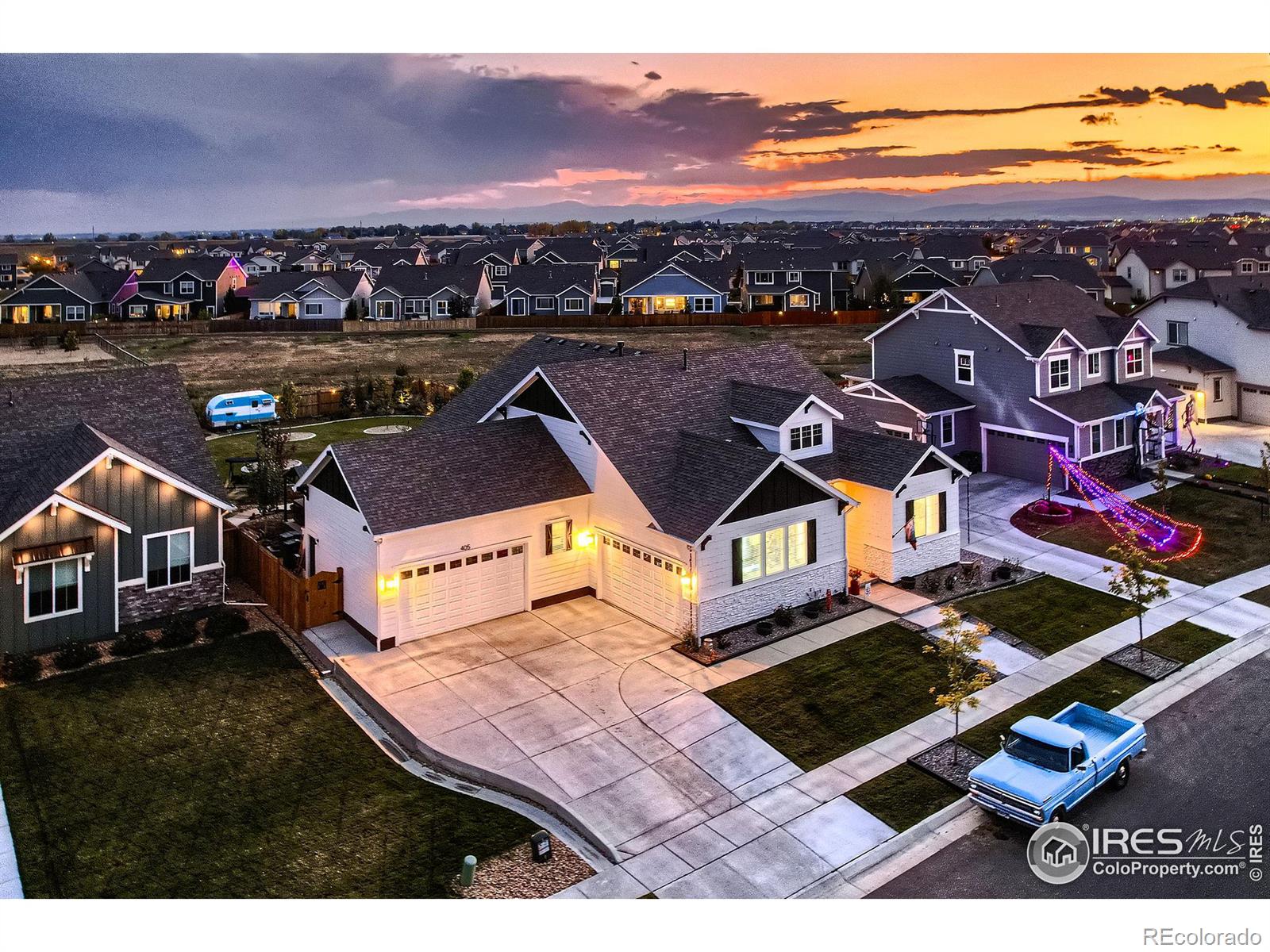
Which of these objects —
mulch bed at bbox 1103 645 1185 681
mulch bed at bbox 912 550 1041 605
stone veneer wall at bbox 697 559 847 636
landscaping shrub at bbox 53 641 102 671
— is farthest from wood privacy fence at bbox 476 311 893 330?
landscaping shrub at bbox 53 641 102 671

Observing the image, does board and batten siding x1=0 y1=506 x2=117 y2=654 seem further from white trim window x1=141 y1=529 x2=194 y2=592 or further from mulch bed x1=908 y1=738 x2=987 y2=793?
mulch bed x1=908 y1=738 x2=987 y2=793

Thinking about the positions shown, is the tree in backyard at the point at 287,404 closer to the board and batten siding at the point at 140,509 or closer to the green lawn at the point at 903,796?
the board and batten siding at the point at 140,509

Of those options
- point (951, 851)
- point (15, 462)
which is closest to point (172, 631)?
point (15, 462)

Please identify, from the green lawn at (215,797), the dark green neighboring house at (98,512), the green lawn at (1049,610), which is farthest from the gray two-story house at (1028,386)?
the green lawn at (215,797)

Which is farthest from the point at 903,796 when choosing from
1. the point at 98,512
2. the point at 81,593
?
the point at 81,593

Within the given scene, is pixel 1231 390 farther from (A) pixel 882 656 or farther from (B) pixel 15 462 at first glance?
(B) pixel 15 462

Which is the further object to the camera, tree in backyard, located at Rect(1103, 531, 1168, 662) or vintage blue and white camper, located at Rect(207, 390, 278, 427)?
vintage blue and white camper, located at Rect(207, 390, 278, 427)

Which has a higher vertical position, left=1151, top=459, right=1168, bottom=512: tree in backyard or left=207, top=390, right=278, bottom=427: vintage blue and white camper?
left=207, top=390, right=278, bottom=427: vintage blue and white camper
